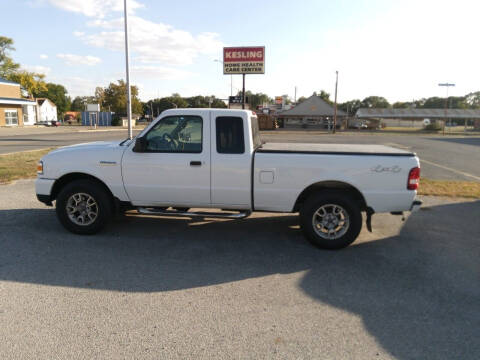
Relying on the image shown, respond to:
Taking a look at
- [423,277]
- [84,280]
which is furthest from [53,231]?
[423,277]

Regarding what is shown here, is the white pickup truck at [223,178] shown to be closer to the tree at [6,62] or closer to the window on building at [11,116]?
the window on building at [11,116]

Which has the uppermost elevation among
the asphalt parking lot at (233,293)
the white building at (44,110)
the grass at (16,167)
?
the white building at (44,110)

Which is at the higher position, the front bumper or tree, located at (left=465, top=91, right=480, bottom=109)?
tree, located at (left=465, top=91, right=480, bottom=109)

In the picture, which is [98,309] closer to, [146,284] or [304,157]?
[146,284]

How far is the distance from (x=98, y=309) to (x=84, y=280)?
0.75 meters

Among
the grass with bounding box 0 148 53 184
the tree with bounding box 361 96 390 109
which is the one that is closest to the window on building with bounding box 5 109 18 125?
the grass with bounding box 0 148 53 184

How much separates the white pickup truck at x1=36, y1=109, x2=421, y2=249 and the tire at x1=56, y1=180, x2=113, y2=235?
15 millimetres

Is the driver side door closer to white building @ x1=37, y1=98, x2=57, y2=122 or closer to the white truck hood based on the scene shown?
the white truck hood

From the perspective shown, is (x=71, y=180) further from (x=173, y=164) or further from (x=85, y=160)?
(x=173, y=164)

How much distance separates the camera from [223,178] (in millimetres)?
5309

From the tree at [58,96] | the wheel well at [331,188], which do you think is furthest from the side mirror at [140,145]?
the tree at [58,96]

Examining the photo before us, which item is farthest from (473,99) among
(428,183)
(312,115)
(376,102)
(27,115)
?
(428,183)

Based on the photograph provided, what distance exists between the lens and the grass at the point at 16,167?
1066cm

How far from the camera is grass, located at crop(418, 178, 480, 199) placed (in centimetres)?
902
